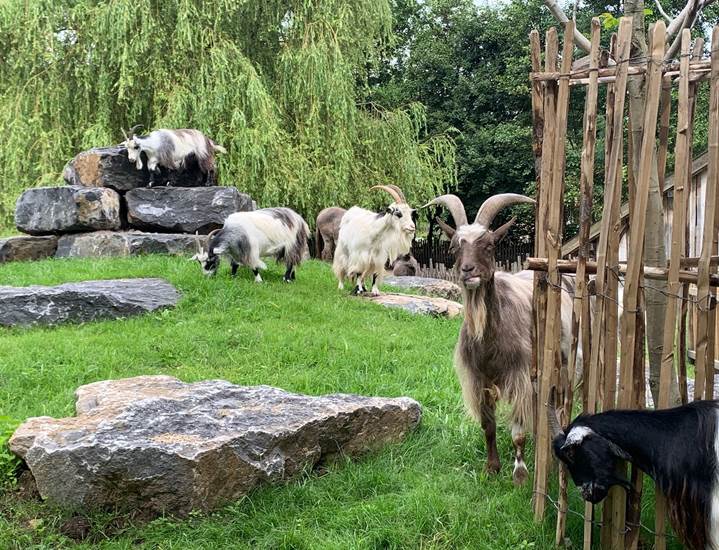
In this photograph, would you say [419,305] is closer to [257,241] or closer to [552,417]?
[257,241]

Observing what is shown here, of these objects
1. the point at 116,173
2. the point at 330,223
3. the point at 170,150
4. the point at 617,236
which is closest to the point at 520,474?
the point at 617,236

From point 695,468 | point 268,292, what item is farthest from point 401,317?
point 695,468

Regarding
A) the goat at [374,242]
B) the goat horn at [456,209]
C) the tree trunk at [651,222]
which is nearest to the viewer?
the tree trunk at [651,222]

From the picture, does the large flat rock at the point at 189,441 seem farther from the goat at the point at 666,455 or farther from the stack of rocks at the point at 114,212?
the stack of rocks at the point at 114,212

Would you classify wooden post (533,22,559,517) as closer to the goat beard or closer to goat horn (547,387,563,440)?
goat horn (547,387,563,440)

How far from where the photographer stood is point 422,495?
3.58 m

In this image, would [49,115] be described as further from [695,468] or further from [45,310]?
[695,468]

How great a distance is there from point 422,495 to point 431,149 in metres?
14.8

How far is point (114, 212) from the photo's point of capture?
472 inches

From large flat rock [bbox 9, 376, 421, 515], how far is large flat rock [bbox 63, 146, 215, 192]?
8.44 metres

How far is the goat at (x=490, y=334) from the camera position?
381cm

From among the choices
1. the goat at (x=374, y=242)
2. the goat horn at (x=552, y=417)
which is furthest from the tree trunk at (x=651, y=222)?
the goat at (x=374, y=242)

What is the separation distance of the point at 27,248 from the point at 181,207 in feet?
9.36

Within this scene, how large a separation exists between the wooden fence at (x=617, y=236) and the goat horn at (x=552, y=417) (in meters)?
0.04
